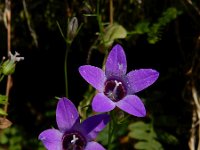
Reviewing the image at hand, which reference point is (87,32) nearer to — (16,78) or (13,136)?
(16,78)

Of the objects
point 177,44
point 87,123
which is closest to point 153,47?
point 177,44

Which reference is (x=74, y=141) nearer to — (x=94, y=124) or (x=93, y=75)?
(x=94, y=124)

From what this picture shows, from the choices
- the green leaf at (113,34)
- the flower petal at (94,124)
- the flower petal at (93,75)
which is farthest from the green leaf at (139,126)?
the flower petal at (94,124)

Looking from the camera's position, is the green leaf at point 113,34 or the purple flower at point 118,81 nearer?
the purple flower at point 118,81

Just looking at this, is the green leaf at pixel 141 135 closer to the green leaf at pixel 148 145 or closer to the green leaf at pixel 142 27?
the green leaf at pixel 148 145

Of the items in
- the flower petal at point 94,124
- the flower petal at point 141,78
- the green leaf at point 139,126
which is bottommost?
the green leaf at point 139,126

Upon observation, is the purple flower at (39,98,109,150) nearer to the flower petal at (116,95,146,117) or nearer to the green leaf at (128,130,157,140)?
the flower petal at (116,95,146,117)

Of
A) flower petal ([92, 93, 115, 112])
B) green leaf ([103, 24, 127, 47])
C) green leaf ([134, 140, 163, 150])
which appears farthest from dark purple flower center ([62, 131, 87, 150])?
green leaf ([103, 24, 127, 47])

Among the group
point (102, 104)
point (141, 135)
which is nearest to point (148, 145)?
point (141, 135)
